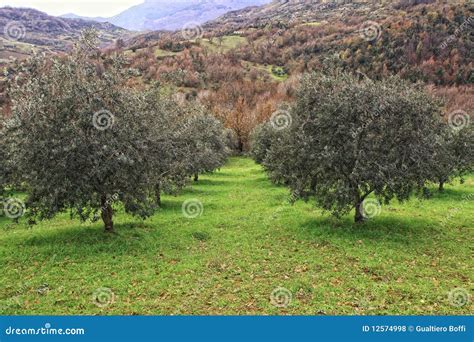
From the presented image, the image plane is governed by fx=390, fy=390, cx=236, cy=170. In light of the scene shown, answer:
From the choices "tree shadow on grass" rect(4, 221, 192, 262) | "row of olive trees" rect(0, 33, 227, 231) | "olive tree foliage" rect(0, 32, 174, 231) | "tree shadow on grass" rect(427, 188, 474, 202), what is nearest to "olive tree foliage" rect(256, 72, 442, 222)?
"tree shadow on grass" rect(4, 221, 192, 262)

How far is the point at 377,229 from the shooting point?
29.1 meters

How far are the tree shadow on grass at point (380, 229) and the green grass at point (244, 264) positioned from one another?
0.25 feet

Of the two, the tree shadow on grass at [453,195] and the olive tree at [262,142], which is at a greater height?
the olive tree at [262,142]

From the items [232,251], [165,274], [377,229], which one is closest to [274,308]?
[165,274]

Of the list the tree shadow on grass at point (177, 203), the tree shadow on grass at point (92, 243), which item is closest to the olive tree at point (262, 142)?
the tree shadow on grass at point (177, 203)

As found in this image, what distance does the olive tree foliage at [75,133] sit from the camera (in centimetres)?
2328

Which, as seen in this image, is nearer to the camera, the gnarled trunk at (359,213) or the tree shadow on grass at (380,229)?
the tree shadow on grass at (380,229)

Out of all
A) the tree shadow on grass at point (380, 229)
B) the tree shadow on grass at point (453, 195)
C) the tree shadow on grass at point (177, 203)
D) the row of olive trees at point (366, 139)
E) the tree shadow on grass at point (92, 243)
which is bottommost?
the tree shadow on grass at point (453, 195)

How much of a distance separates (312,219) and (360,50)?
169521mm

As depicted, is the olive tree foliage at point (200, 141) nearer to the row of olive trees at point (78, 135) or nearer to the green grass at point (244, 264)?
the green grass at point (244, 264)

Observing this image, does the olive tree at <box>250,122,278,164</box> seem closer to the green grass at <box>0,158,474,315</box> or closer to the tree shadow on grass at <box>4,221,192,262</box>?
the green grass at <box>0,158,474,315</box>

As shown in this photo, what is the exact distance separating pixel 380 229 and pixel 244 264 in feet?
38.7

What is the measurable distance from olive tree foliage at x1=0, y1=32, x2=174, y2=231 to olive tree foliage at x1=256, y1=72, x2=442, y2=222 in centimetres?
1240

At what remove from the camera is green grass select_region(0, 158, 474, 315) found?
17.9m
